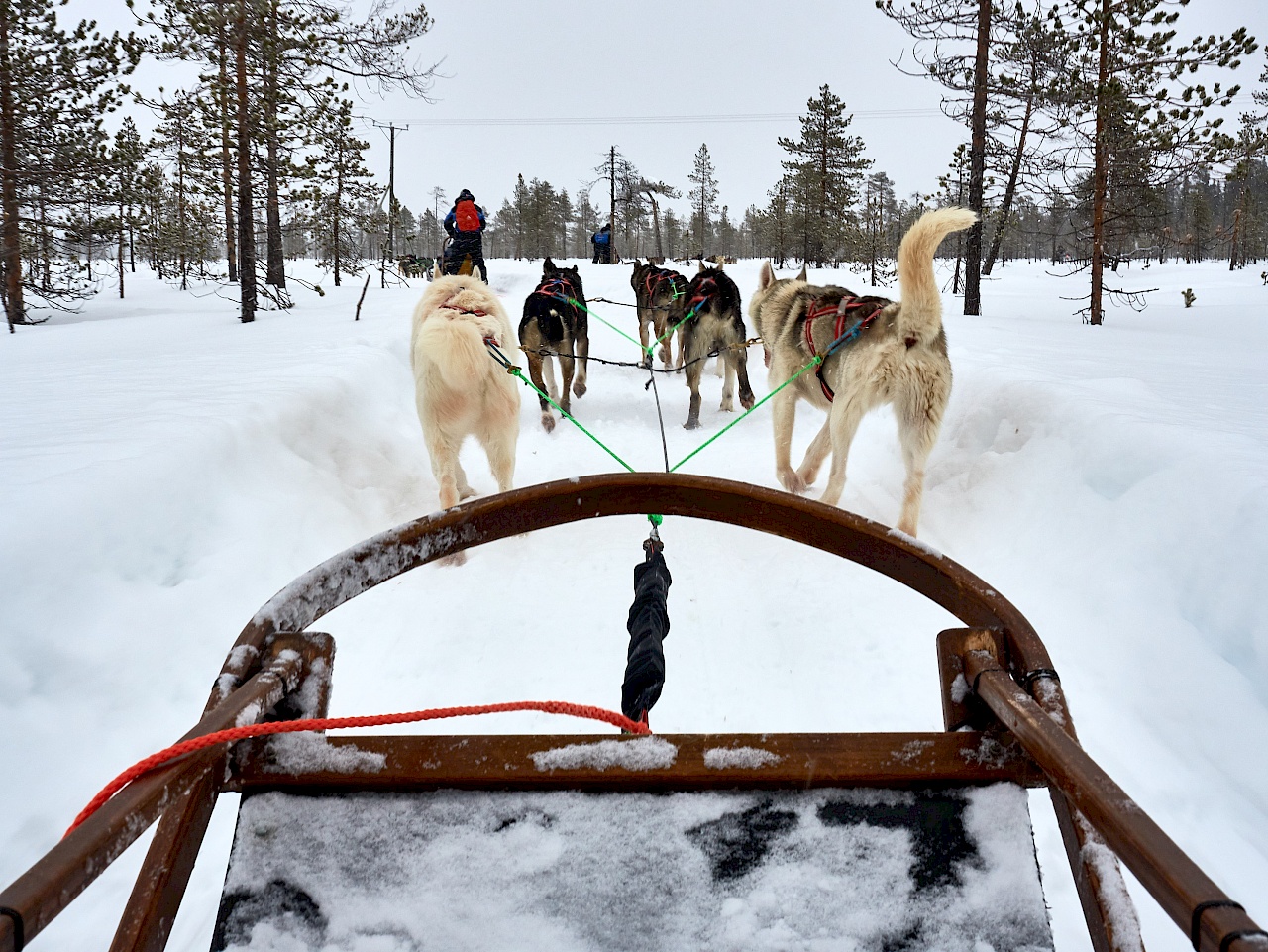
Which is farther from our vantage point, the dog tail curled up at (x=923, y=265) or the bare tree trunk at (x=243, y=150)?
the bare tree trunk at (x=243, y=150)

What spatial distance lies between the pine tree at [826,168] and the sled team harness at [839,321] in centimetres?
2820

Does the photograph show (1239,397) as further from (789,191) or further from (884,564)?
(789,191)

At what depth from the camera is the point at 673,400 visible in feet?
25.7

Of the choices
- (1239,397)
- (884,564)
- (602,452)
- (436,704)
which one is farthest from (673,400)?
(884,564)

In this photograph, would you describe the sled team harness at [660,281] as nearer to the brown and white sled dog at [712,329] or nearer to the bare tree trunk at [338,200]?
the brown and white sled dog at [712,329]

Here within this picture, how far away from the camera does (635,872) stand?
970 mm

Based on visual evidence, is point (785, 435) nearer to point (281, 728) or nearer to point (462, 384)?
point (462, 384)

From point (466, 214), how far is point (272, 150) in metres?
5.50

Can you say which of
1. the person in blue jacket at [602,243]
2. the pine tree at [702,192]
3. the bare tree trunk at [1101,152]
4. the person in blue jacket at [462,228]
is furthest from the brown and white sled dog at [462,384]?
the pine tree at [702,192]

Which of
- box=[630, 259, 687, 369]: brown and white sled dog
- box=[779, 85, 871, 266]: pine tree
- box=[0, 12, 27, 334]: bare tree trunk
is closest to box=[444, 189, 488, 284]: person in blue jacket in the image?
box=[630, 259, 687, 369]: brown and white sled dog

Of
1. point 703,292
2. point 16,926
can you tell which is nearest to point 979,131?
point 703,292

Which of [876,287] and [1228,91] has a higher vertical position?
[1228,91]

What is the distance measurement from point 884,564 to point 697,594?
5.87 feet

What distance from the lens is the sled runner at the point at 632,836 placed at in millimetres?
907
